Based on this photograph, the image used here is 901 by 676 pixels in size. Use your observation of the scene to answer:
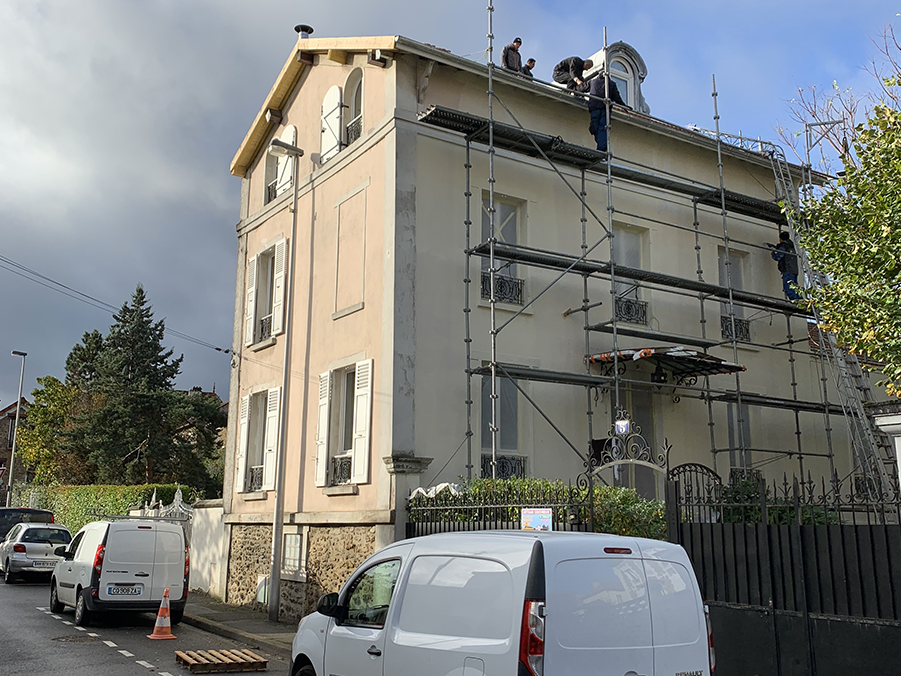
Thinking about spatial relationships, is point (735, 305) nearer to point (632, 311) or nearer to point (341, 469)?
point (632, 311)

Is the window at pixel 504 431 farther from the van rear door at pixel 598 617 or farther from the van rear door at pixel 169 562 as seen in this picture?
the van rear door at pixel 598 617

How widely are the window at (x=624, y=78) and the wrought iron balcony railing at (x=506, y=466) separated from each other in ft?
34.0

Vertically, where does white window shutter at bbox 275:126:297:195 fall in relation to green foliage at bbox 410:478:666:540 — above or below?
above

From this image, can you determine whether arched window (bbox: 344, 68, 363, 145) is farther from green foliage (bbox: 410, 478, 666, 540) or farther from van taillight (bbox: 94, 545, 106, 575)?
van taillight (bbox: 94, 545, 106, 575)

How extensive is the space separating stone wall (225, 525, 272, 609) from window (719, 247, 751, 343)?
34.0 ft

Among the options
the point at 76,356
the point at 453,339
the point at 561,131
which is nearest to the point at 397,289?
the point at 453,339

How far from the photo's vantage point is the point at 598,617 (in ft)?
17.6

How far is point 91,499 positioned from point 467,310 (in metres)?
23.6

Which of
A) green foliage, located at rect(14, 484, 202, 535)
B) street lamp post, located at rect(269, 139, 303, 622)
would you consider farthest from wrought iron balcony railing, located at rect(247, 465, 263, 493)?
green foliage, located at rect(14, 484, 202, 535)

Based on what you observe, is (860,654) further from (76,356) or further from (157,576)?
(76,356)

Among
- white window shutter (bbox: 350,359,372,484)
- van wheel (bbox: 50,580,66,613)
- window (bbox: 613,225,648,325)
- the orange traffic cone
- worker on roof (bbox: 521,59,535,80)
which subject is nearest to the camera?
the orange traffic cone

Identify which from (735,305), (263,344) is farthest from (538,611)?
(735,305)

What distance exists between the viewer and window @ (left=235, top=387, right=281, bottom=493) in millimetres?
17719

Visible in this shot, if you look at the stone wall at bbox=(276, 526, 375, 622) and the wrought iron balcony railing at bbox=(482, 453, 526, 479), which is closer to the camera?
the stone wall at bbox=(276, 526, 375, 622)
